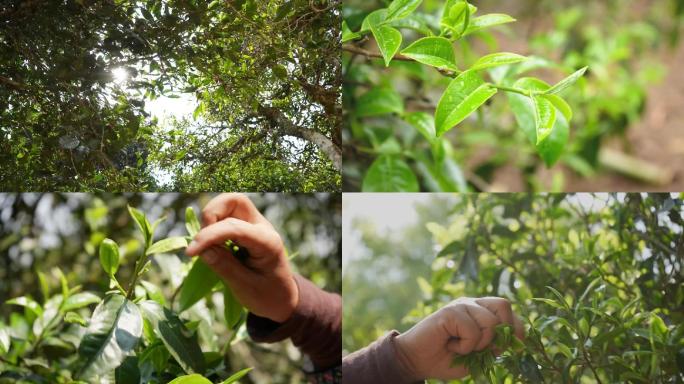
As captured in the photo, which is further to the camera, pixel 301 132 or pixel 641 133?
pixel 641 133

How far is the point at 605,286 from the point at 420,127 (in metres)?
Answer: 0.47

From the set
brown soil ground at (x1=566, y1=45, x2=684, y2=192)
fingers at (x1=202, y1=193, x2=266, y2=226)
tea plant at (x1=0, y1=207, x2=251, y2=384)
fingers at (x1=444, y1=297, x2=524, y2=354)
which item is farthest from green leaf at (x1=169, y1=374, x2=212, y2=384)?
brown soil ground at (x1=566, y1=45, x2=684, y2=192)

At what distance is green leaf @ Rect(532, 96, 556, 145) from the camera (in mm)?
1054

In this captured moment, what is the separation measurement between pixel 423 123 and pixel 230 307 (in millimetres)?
500

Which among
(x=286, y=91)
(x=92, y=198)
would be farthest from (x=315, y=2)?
(x=92, y=198)

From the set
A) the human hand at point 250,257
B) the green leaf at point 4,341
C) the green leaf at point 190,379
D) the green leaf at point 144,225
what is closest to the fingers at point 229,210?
the human hand at point 250,257

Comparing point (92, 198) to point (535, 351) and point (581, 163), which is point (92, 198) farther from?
point (581, 163)

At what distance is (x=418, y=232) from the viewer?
4.93ft

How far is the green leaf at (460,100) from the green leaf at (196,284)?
0.48 m

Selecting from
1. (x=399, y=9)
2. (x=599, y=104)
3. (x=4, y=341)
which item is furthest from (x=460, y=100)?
(x=4, y=341)

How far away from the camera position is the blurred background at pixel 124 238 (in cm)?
164

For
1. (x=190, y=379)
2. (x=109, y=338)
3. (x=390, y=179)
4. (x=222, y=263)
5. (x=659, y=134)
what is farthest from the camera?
(x=659, y=134)

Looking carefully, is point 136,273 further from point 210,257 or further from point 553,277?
point 553,277

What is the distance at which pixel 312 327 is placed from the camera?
1.38 meters
